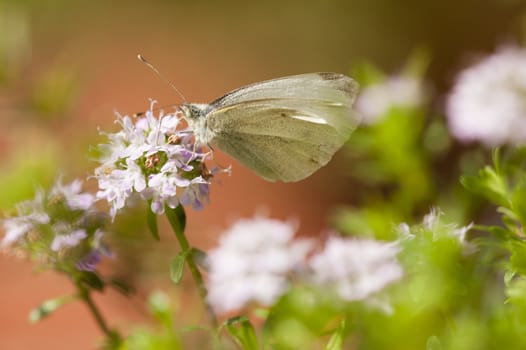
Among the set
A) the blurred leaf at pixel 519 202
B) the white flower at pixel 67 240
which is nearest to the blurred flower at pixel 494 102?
the blurred leaf at pixel 519 202

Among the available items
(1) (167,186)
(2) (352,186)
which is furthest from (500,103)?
(2) (352,186)

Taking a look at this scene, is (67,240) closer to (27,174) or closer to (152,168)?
(152,168)

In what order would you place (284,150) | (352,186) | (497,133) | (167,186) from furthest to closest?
(352,186), (497,133), (284,150), (167,186)

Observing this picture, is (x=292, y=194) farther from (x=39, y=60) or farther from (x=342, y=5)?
(x=39, y=60)

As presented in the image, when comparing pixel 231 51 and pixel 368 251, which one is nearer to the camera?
pixel 368 251

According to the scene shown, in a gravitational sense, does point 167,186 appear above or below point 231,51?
below

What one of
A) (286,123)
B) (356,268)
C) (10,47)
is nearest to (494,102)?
(286,123)
